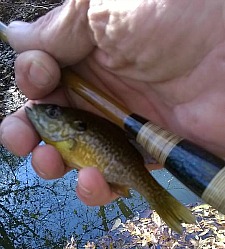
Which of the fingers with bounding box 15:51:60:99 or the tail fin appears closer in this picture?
the tail fin

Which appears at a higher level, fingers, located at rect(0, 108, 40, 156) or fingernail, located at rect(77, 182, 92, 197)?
fingers, located at rect(0, 108, 40, 156)

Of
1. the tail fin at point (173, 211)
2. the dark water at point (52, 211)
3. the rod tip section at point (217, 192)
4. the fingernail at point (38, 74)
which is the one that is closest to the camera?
the rod tip section at point (217, 192)

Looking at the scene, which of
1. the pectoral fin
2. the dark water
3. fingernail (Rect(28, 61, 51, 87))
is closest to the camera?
the pectoral fin

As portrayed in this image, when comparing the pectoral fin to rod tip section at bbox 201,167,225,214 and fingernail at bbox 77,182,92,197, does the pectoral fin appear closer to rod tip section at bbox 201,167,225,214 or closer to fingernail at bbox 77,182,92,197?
fingernail at bbox 77,182,92,197

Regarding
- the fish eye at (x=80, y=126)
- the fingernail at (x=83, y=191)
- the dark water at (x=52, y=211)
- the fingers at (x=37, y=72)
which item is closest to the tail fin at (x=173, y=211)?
the fingernail at (x=83, y=191)

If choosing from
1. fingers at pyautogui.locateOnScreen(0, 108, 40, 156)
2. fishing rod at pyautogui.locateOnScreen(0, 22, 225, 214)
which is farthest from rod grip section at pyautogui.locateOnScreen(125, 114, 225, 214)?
fingers at pyautogui.locateOnScreen(0, 108, 40, 156)

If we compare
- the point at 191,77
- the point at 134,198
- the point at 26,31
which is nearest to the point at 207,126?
the point at 191,77

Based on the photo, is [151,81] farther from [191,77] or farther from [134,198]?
[134,198]

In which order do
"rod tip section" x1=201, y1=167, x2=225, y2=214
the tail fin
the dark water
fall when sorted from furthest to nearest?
1. the dark water
2. the tail fin
3. "rod tip section" x1=201, y1=167, x2=225, y2=214

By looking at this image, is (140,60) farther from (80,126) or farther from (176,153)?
(176,153)

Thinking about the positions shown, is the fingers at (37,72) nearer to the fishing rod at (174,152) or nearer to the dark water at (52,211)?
the fishing rod at (174,152)
